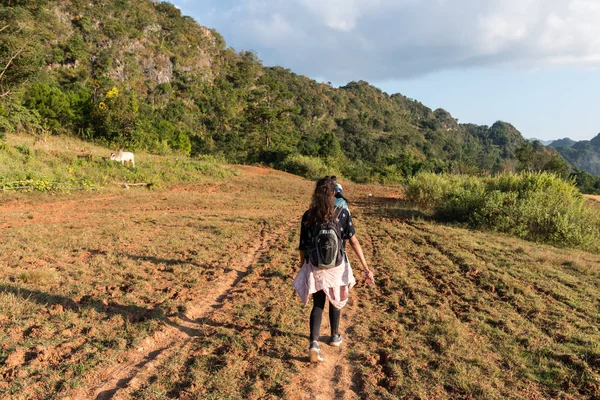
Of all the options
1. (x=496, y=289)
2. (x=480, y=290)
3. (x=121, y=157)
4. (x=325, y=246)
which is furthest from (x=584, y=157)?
(x=325, y=246)

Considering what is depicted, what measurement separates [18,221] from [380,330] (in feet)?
25.8

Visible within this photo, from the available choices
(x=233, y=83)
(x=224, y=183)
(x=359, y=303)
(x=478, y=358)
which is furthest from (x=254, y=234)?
(x=233, y=83)

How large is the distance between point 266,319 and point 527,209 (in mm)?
7644

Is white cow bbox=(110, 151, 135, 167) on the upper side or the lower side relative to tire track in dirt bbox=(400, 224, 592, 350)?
upper

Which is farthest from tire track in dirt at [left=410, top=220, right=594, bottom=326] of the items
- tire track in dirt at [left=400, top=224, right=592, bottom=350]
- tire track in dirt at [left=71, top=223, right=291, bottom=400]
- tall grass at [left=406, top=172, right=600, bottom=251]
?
tire track in dirt at [left=71, top=223, right=291, bottom=400]

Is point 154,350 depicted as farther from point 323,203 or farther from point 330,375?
point 323,203

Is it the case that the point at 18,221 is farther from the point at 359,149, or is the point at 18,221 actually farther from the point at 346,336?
the point at 359,149

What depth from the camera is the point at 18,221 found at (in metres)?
7.35

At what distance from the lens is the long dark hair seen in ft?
9.00

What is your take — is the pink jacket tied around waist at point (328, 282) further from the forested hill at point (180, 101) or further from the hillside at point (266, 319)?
the forested hill at point (180, 101)

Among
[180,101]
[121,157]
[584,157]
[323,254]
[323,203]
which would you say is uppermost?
[584,157]

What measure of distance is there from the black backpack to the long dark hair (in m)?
0.06

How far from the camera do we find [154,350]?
10.3 ft

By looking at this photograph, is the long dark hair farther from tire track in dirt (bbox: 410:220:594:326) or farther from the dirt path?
tire track in dirt (bbox: 410:220:594:326)
